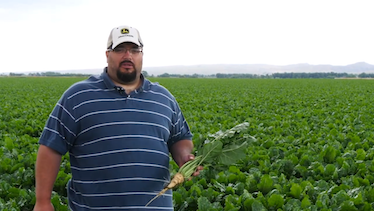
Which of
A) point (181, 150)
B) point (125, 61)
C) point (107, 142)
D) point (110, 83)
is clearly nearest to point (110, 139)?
point (107, 142)

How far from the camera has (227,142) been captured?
3162 millimetres

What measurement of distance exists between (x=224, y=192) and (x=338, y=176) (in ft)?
5.90

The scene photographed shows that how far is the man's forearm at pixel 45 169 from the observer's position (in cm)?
253

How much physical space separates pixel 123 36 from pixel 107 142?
706 millimetres

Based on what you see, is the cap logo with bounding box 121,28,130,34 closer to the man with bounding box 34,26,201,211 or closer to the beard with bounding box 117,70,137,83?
the man with bounding box 34,26,201,211

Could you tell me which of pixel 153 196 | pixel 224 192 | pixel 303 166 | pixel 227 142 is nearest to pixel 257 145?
pixel 303 166

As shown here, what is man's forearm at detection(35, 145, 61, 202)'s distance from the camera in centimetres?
253

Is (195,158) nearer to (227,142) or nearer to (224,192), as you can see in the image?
(227,142)

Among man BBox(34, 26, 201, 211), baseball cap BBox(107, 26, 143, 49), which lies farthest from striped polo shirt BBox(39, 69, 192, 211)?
baseball cap BBox(107, 26, 143, 49)

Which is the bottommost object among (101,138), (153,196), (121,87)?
(153,196)

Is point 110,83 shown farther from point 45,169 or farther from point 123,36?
point 45,169

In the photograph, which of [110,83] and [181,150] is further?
[181,150]

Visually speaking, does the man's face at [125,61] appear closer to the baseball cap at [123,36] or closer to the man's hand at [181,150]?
the baseball cap at [123,36]

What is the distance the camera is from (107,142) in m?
2.56
